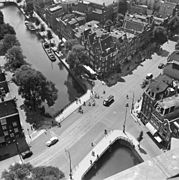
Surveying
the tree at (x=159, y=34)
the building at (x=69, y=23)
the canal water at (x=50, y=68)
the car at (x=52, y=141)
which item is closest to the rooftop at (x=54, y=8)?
the building at (x=69, y=23)

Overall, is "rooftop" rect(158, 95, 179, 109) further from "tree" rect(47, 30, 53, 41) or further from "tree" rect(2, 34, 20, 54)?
"tree" rect(47, 30, 53, 41)

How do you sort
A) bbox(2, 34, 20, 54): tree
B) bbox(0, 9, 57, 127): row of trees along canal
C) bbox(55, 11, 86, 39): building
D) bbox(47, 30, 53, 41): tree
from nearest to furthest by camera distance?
1. bbox(0, 9, 57, 127): row of trees along canal
2. bbox(2, 34, 20, 54): tree
3. bbox(55, 11, 86, 39): building
4. bbox(47, 30, 53, 41): tree

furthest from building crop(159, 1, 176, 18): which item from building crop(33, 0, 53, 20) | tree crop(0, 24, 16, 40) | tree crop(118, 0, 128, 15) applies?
tree crop(0, 24, 16, 40)

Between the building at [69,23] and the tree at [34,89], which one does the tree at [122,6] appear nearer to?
the building at [69,23]

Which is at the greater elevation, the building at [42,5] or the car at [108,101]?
the building at [42,5]

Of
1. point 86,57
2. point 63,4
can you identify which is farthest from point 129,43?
point 63,4

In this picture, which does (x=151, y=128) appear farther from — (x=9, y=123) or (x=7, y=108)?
(x=7, y=108)
